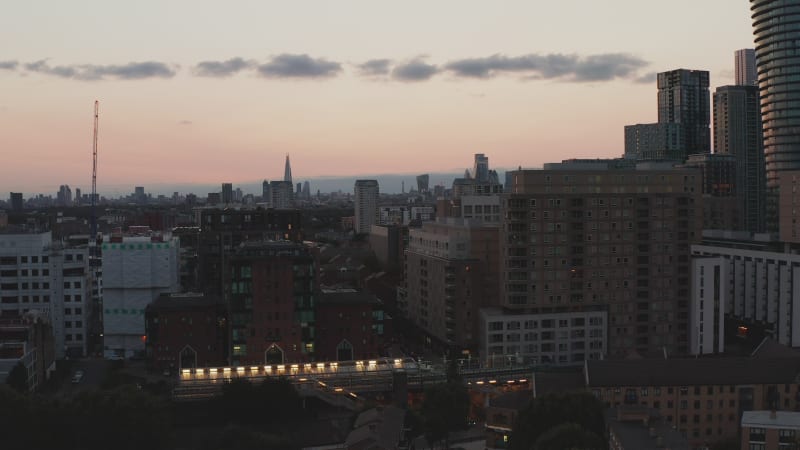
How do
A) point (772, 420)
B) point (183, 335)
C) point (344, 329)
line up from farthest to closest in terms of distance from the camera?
point (344, 329), point (183, 335), point (772, 420)

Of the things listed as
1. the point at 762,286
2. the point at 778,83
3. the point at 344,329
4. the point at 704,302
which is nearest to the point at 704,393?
the point at 704,302

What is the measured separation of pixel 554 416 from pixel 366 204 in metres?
159

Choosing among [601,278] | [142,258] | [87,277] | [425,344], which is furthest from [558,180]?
A: [87,277]

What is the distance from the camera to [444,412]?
37.4 m

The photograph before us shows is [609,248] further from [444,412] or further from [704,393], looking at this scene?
[444,412]

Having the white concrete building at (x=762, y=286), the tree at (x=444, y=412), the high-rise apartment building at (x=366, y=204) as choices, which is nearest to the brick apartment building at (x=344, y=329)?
the tree at (x=444, y=412)

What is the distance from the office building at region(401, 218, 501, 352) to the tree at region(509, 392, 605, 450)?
23002 millimetres

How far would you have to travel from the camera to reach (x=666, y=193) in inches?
2138

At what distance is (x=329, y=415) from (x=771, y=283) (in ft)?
122

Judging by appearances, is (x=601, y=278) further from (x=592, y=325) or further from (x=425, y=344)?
(x=425, y=344)

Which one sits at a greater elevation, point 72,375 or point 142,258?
point 142,258

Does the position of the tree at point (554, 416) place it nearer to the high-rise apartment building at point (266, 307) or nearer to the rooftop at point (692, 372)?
the rooftop at point (692, 372)

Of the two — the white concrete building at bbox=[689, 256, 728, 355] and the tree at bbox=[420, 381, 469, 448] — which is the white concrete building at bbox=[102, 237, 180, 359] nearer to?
the tree at bbox=[420, 381, 469, 448]

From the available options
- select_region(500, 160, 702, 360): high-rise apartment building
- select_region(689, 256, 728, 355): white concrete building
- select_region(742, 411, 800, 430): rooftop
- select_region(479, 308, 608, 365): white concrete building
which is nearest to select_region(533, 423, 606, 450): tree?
select_region(742, 411, 800, 430): rooftop
